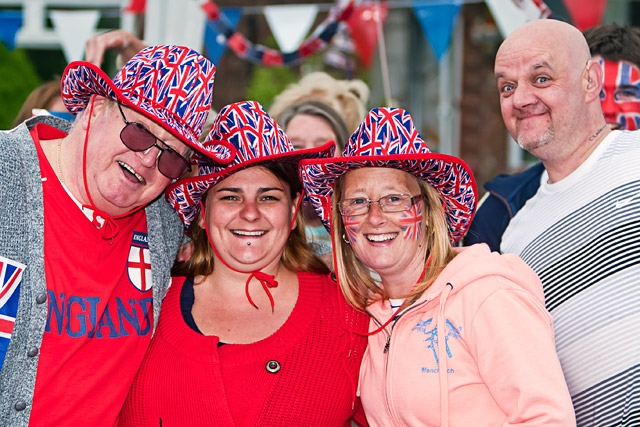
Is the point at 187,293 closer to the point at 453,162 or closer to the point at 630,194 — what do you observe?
the point at 453,162

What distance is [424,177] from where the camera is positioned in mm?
2988

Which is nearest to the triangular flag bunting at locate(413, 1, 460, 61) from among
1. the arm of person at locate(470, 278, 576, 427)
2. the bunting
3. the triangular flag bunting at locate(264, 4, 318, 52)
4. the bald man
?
the bunting

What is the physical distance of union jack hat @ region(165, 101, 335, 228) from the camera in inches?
120

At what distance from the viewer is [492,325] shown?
250 centimetres

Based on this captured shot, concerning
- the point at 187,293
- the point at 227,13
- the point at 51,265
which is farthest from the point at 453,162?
the point at 227,13

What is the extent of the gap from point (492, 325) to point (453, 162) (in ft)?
2.15

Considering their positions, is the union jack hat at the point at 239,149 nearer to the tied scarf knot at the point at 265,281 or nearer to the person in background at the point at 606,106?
the tied scarf knot at the point at 265,281

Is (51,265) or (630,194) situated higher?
(630,194)

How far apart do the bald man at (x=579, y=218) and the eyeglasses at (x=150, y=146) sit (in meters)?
1.45

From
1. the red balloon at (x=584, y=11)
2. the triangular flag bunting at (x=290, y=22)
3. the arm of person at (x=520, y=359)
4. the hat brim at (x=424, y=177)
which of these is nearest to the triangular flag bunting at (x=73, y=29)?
the triangular flag bunting at (x=290, y=22)

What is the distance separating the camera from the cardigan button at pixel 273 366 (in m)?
2.97

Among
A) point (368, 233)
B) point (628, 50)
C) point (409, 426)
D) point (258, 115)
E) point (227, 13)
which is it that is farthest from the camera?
point (227, 13)

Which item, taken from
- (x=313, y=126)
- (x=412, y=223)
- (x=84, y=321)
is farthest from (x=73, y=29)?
(x=412, y=223)

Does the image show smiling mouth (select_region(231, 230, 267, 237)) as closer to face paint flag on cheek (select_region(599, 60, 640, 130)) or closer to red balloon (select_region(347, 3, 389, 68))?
face paint flag on cheek (select_region(599, 60, 640, 130))
